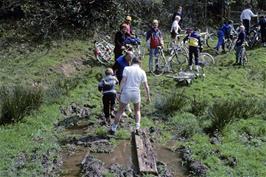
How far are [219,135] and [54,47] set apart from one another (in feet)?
30.7

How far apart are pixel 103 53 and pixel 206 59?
13.4 feet

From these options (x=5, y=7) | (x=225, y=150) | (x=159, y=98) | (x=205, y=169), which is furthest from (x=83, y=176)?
(x=5, y=7)

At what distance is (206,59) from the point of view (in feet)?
69.6

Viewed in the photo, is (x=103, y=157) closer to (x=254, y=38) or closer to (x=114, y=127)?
(x=114, y=127)

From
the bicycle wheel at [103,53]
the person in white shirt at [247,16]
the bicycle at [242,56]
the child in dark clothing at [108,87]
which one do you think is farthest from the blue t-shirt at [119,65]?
the person in white shirt at [247,16]

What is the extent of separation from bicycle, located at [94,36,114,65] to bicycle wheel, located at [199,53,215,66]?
3.51m

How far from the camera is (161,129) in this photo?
1405cm

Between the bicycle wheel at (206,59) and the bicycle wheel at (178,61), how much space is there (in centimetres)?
59

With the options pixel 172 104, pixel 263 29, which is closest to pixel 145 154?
pixel 172 104

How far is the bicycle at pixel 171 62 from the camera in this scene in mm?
19469

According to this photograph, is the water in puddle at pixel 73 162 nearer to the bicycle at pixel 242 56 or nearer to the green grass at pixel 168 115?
the green grass at pixel 168 115

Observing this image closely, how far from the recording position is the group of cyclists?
1239 cm

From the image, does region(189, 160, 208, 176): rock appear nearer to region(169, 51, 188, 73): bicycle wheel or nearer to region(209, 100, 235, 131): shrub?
region(209, 100, 235, 131): shrub

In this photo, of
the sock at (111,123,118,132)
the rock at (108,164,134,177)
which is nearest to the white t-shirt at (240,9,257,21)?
the sock at (111,123,118,132)
